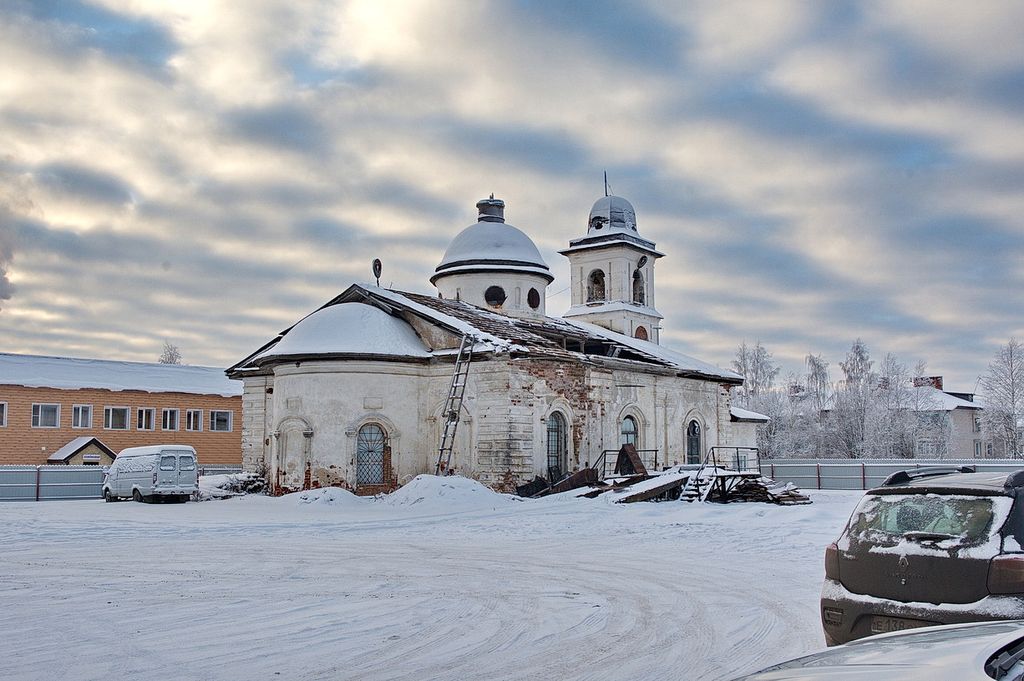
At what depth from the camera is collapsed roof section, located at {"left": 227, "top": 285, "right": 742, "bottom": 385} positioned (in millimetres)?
29109

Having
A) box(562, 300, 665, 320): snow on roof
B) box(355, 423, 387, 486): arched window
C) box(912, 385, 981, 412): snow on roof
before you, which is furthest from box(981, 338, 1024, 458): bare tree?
box(355, 423, 387, 486): arched window

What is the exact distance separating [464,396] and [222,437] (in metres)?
24.9

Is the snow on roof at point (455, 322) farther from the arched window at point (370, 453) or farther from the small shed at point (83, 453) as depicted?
the small shed at point (83, 453)

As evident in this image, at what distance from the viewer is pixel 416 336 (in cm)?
3134

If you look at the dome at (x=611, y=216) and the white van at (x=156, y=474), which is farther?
the dome at (x=611, y=216)

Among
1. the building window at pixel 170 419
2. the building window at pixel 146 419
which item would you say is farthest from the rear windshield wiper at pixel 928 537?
the building window at pixel 170 419

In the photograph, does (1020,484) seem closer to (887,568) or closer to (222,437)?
(887,568)

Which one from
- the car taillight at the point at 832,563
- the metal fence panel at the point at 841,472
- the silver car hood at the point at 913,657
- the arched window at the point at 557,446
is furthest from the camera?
the metal fence panel at the point at 841,472

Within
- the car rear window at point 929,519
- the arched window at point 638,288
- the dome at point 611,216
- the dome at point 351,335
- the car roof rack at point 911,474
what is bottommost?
the car rear window at point 929,519

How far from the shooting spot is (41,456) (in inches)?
1674

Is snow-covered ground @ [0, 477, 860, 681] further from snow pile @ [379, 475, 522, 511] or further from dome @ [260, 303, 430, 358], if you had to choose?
dome @ [260, 303, 430, 358]

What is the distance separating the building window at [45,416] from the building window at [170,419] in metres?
5.36

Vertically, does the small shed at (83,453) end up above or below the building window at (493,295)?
below

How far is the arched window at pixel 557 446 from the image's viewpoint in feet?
98.3
